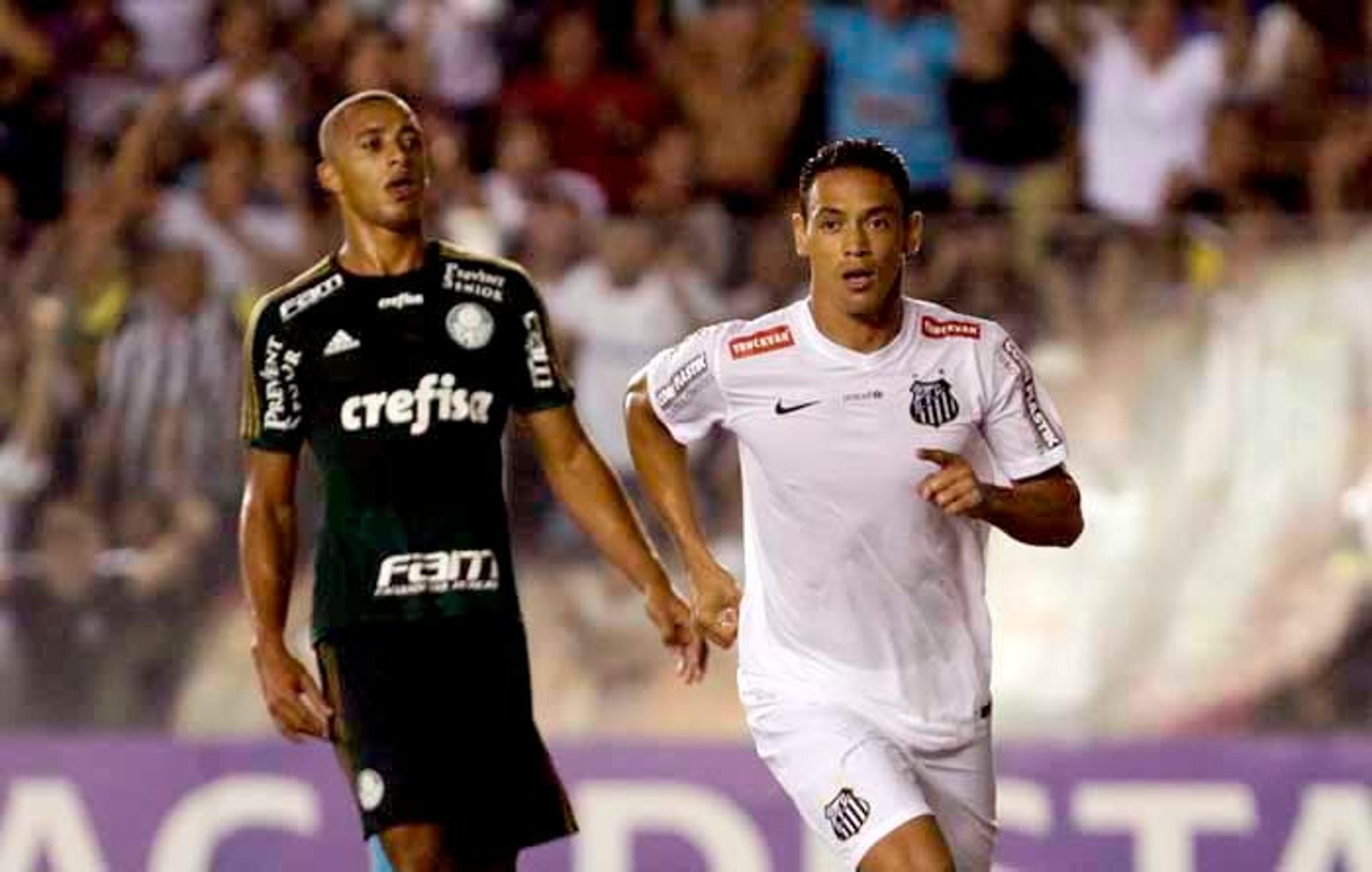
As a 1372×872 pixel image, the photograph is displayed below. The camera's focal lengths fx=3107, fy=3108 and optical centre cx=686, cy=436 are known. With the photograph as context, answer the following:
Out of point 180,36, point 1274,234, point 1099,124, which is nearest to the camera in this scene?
point 1274,234

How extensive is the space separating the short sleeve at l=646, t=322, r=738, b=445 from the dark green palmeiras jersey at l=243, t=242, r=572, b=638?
1.43 feet

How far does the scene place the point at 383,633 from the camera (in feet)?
25.8

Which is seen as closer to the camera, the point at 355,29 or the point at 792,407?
the point at 792,407

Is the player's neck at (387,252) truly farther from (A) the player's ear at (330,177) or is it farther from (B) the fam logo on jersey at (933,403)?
(B) the fam logo on jersey at (933,403)

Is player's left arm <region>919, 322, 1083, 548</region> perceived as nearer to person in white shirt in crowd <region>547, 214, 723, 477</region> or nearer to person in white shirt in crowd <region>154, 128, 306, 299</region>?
person in white shirt in crowd <region>547, 214, 723, 477</region>

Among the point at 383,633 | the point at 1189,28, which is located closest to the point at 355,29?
the point at 1189,28

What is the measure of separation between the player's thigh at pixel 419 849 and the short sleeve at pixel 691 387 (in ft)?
3.87

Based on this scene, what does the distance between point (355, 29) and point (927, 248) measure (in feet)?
11.9

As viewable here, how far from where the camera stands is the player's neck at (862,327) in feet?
24.6

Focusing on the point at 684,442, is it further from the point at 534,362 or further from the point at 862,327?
the point at 862,327

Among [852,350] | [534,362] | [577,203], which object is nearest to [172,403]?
[577,203]

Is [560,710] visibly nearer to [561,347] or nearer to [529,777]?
[561,347]

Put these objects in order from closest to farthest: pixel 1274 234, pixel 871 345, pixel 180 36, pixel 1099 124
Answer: pixel 871 345
pixel 1274 234
pixel 1099 124
pixel 180 36

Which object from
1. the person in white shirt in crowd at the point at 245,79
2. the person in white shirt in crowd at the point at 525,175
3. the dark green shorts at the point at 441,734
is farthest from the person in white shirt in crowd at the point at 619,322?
the dark green shorts at the point at 441,734
